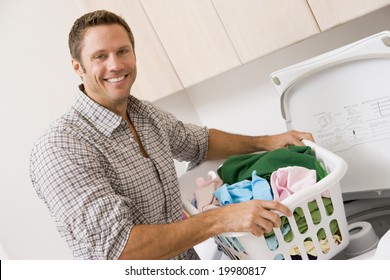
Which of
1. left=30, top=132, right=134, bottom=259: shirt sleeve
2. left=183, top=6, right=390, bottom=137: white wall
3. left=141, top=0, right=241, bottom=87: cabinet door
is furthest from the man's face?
left=183, top=6, right=390, bottom=137: white wall

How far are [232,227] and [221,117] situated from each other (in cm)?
133

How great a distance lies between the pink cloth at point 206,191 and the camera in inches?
63.7

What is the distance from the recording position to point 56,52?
2.52m

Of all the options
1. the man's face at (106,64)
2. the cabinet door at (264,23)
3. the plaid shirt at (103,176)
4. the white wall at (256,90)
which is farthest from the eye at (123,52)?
the white wall at (256,90)

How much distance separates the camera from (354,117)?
1.64 metres

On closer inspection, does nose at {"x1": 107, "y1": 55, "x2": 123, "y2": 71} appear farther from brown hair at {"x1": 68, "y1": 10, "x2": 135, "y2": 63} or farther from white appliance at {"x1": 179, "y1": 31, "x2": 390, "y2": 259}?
white appliance at {"x1": 179, "y1": 31, "x2": 390, "y2": 259}

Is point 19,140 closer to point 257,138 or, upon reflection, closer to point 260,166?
point 257,138

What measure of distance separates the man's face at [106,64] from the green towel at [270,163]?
0.40m

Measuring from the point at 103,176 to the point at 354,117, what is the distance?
79 cm

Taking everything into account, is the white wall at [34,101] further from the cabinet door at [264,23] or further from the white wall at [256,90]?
the cabinet door at [264,23]

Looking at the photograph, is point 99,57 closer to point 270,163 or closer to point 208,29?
point 270,163

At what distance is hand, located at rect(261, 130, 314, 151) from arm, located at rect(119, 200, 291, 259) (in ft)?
1.47
